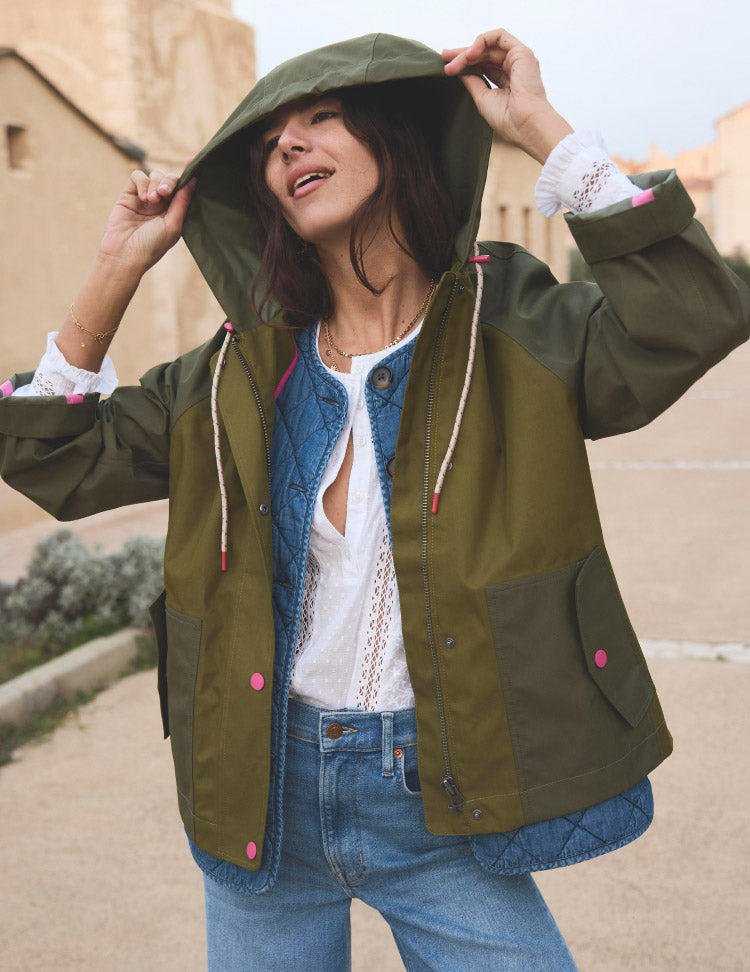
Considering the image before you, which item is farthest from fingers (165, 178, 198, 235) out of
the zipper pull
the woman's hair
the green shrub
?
the green shrub

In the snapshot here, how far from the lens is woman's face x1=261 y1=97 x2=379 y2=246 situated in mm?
1812

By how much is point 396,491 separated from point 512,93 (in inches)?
25.2

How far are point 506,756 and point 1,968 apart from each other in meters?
2.10

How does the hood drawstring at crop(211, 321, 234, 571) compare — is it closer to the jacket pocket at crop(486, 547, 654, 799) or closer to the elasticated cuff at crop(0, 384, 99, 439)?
the elasticated cuff at crop(0, 384, 99, 439)

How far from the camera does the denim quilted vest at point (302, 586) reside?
1.62 m

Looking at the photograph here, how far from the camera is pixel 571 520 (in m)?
1.63

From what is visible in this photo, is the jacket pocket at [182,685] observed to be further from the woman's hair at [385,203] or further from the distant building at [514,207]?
the distant building at [514,207]

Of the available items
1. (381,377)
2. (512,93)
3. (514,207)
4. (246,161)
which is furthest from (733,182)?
(381,377)

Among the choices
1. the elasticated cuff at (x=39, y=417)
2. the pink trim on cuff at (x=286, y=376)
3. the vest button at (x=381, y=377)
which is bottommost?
the elasticated cuff at (x=39, y=417)

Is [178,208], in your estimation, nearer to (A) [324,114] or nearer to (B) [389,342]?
(A) [324,114]

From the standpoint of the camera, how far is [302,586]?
5.68ft

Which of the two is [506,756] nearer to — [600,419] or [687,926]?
[600,419]

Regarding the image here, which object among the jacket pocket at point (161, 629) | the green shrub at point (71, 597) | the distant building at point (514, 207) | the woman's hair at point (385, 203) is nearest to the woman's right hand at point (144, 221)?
the woman's hair at point (385, 203)

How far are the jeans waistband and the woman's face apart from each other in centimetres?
78
